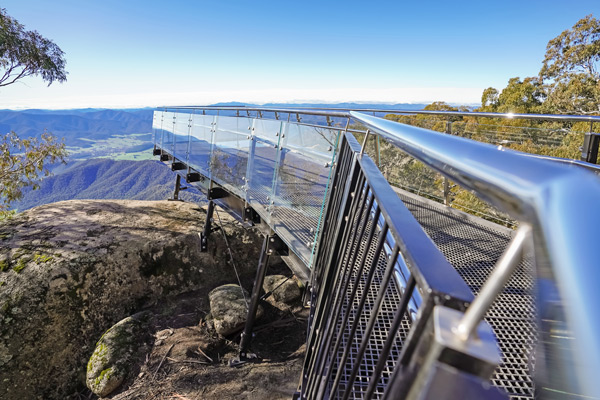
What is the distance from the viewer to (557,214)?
33cm

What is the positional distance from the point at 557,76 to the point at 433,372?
21343mm

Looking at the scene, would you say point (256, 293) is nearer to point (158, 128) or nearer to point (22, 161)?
point (158, 128)

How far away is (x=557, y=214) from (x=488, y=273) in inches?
135

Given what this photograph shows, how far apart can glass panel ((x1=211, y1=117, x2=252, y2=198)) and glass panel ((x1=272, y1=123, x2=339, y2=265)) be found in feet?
4.73

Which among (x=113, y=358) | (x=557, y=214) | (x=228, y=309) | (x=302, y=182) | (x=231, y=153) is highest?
(x=557, y=214)

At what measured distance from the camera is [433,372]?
16.5 inches

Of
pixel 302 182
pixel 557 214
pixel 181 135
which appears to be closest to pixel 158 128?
pixel 181 135

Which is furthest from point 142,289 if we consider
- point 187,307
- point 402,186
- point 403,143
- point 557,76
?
point 557,76

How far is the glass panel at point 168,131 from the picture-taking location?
1072 centimetres

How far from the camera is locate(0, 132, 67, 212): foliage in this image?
15006 millimetres

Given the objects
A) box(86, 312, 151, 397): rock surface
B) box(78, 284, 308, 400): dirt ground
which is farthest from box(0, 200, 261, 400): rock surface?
box(86, 312, 151, 397): rock surface

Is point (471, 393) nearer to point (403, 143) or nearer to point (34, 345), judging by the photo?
point (403, 143)

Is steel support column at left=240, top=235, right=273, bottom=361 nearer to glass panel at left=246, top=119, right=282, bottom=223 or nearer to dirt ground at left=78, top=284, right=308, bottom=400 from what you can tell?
dirt ground at left=78, top=284, right=308, bottom=400

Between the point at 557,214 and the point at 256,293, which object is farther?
the point at 256,293
